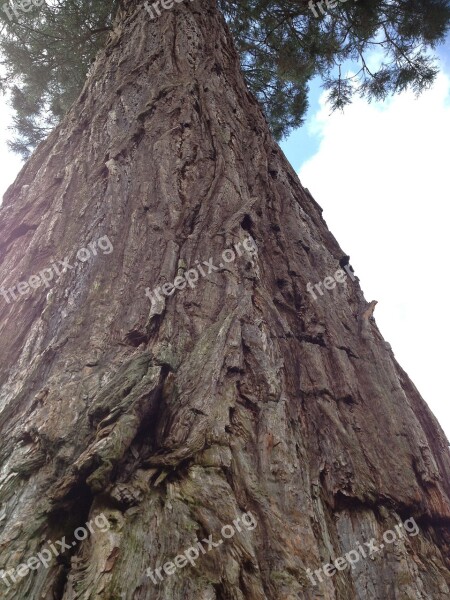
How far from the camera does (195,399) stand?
1.95 meters

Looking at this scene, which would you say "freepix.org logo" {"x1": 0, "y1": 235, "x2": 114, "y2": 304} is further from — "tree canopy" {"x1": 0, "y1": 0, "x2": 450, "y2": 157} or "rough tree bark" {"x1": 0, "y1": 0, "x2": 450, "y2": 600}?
"tree canopy" {"x1": 0, "y1": 0, "x2": 450, "y2": 157}

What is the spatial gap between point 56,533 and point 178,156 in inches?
107

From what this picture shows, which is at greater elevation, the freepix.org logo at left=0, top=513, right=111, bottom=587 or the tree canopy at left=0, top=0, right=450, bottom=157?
the tree canopy at left=0, top=0, right=450, bottom=157

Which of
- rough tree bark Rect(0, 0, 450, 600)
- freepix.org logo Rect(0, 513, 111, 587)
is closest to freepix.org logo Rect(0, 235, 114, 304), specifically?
rough tree bark Rect(0, 0, 450, 600)

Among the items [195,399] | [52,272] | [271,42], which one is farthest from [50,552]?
[271,42]

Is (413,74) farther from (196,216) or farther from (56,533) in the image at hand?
(56,533)

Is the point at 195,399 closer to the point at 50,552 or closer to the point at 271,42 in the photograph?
the point at 50,552

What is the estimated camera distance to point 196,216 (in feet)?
10.2

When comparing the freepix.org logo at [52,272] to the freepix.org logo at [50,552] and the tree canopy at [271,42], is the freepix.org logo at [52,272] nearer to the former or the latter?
the freepix.org logo at [50,552]

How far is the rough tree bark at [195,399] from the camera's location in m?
1.53

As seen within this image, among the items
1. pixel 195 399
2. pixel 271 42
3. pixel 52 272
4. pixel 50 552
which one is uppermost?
pixel 271 42

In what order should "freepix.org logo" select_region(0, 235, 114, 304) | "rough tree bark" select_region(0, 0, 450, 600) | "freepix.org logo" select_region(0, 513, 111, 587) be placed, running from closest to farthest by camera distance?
"freepix.org logo" select_region(0, 513, 111, 587)
"rough tree bark" select_region(0, 0, 450, 600)
"freepix.org logo" select_region(0, 235, 114, 304)

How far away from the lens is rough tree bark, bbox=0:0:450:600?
5.02 ft

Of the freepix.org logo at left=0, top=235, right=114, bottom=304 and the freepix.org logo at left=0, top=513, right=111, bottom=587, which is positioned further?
the freepix.org logo at left=0, top=235, right=114, bottom=304
